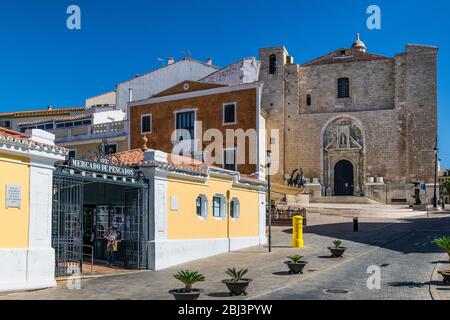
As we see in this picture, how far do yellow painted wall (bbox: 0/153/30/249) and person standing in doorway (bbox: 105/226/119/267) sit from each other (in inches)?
168

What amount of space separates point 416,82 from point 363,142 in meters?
6.68

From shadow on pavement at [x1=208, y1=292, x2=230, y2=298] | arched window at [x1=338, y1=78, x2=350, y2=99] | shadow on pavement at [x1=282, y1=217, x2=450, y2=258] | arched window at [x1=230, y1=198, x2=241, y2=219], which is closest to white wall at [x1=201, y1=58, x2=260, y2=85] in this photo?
arched window at [x1=338, y1=78, x2=350, y2=99]

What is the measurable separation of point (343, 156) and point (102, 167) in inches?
1358

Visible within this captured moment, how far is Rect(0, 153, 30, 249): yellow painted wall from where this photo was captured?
13.0 meters

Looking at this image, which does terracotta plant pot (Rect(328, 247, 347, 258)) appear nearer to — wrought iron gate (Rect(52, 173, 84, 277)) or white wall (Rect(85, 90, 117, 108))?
wrought iron gate (Rect(52, 173, 84, 277))

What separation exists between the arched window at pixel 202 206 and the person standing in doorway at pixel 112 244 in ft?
11.2

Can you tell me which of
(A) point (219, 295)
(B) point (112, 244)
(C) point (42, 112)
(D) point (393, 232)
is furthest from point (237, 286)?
(C) point (42, 112)

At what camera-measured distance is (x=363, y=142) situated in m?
47.4

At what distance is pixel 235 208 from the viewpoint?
23.2m

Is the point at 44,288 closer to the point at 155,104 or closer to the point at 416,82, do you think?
the point at 155,104

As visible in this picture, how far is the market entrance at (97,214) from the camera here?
15219 mm

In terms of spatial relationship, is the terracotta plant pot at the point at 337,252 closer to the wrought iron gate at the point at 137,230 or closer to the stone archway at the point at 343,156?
the wrought iron gate at the point at 137,230

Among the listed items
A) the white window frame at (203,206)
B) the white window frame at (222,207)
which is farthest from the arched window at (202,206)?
the white window frame at (222,207)
